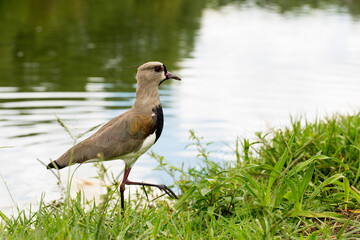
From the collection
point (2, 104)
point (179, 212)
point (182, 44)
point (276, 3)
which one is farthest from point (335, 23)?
point (179, 212)

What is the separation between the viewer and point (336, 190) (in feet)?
15.2

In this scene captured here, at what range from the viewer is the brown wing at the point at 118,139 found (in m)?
4.16

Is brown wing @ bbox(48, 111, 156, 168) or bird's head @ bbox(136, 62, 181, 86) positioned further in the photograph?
bird's head @ bbox(136, 62, 181, 86)

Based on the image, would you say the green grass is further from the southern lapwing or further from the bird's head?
the bird's head

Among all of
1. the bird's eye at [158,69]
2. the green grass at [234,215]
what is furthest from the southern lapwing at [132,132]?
the green grass at [234,215]

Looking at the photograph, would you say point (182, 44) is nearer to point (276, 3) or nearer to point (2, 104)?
point (2, 104)

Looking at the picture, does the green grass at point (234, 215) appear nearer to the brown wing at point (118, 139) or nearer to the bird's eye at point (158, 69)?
the brown wing at point (118, 139)

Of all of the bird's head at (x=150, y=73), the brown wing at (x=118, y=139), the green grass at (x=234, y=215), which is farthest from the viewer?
the bird's head at (x=150, y=73)

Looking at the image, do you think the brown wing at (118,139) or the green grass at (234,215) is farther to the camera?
the brown wing at (118,139)

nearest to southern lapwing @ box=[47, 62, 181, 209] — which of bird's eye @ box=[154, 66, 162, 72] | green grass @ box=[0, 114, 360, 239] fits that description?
bird's eye @ box=[154, 66, 162, 72]

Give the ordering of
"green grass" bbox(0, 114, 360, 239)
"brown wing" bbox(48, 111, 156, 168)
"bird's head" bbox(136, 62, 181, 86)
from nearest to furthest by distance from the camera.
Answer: "green grass" bbox(0, 114, 360, 239) → "brown wing" bbox(48, 111, 156, 168) → "bird's head" bbox(136, 62, 181, 86)

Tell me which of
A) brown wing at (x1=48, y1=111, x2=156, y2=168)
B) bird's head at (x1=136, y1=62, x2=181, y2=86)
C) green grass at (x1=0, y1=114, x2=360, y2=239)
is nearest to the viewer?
green grass at (x1=0, y1=114, x2=360, y2=239)

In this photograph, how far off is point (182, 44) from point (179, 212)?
53.4 ft

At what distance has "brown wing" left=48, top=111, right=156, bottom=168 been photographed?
416 centimetres
